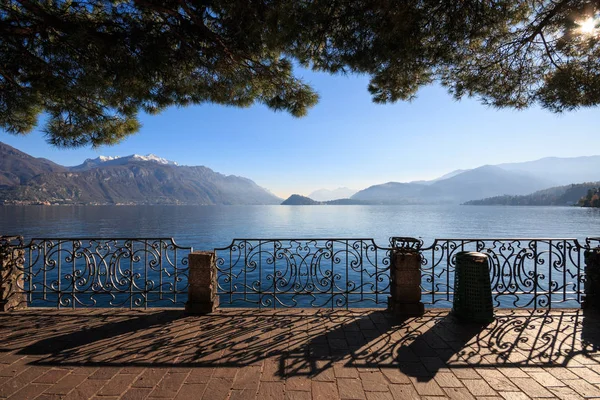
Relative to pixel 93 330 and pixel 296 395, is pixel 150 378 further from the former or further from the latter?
pixel 93 330

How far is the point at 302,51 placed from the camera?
4789 mm

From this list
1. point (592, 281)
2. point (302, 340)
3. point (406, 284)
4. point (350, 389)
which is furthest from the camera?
point (592, 281)

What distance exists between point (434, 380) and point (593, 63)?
5522mm

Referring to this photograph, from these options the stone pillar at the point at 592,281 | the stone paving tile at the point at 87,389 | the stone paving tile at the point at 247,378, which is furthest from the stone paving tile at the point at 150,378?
the stone pillar at the point at 592,281

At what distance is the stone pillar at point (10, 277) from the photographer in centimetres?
527

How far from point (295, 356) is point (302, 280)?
14.4m

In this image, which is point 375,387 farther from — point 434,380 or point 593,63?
point 593,63

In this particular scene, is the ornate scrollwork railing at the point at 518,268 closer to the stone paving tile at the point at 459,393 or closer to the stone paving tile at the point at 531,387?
the stone paving tile at the point at 531,387

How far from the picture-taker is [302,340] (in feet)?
13.4

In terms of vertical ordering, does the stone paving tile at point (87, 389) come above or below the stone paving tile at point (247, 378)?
above

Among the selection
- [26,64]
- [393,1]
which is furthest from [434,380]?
[26,64]

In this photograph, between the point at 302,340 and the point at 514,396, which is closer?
the point at 514,396

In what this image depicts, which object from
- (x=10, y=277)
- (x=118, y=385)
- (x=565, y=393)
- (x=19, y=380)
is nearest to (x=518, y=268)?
(x=565, y=393)

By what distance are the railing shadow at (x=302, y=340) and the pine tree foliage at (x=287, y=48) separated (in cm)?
384
